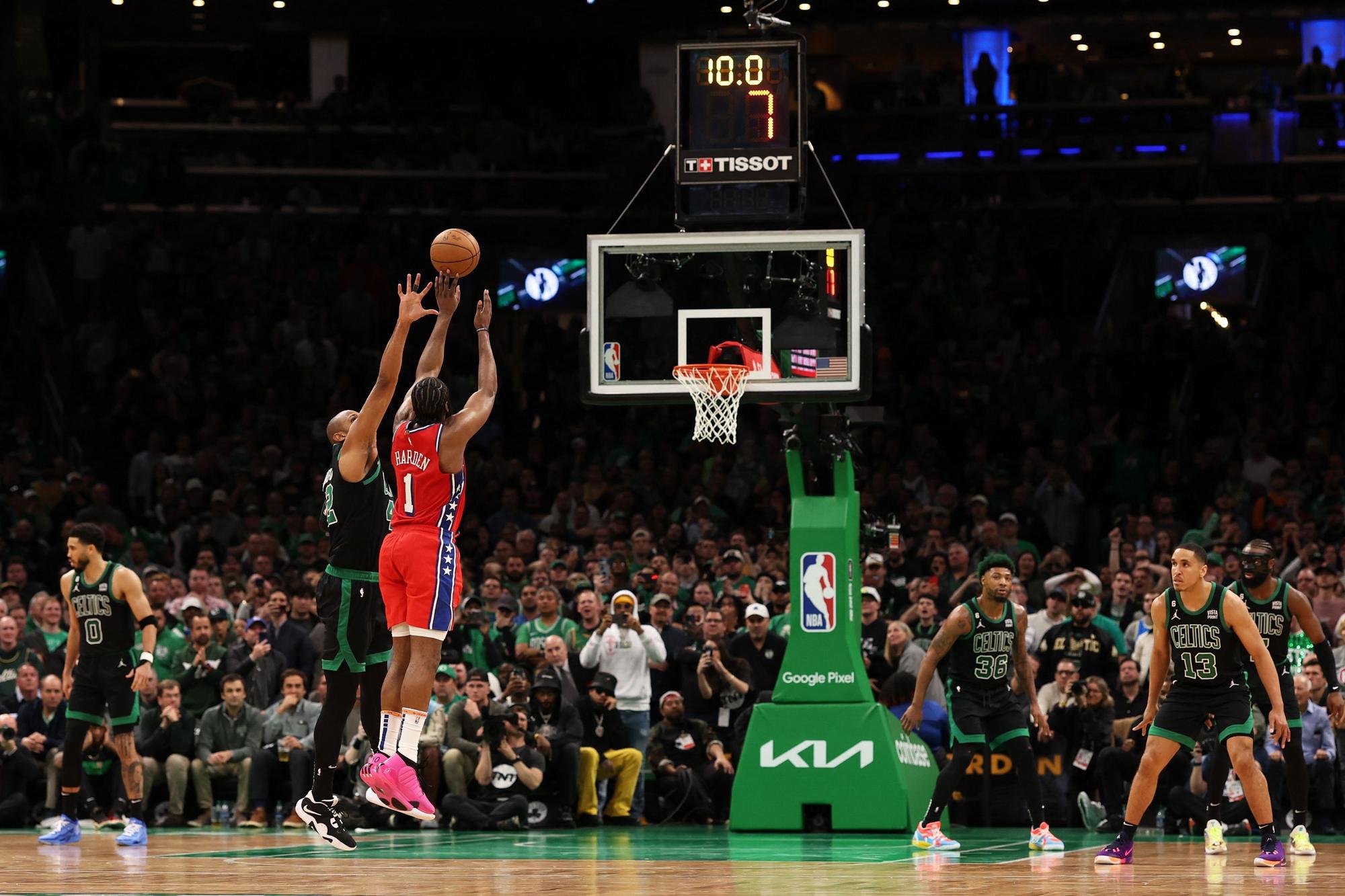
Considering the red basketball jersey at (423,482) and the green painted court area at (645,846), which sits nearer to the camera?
the red basketball jersey at (423,482)

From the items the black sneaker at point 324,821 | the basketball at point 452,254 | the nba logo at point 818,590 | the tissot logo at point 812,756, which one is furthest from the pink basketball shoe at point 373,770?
the nba logo at point 818,590

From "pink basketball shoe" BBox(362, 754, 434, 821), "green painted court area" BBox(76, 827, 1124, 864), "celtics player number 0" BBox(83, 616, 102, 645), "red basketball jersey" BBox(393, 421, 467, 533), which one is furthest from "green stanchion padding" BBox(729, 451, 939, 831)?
"pink basketball shoe" BBox(362, 754, 434, 821)

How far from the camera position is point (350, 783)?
17516mm

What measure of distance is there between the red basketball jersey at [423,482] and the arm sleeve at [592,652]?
6.87 metres

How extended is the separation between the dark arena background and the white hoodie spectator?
41 mm

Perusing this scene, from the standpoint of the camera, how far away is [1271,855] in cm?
1182

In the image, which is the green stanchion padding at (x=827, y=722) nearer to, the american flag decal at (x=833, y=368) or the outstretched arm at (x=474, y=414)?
the american flag decal at (x=833, y=368)

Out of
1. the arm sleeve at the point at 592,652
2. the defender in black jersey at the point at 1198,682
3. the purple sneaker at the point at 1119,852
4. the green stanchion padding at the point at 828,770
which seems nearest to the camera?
the purple sneaker at the point at 1119,852

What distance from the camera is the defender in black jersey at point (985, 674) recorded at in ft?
43.9

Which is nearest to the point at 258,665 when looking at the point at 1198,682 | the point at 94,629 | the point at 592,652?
the point at 592,652

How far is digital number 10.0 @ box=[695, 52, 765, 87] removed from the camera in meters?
13.6

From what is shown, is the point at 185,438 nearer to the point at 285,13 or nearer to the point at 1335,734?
the point at 285,13

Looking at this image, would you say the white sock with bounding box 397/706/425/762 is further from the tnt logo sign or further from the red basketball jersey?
the tnt logo sign

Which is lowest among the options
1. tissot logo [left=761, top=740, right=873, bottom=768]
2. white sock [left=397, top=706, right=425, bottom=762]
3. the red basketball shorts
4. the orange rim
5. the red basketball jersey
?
tissot logo [left=761, top=740, right=873, bottom=768]
